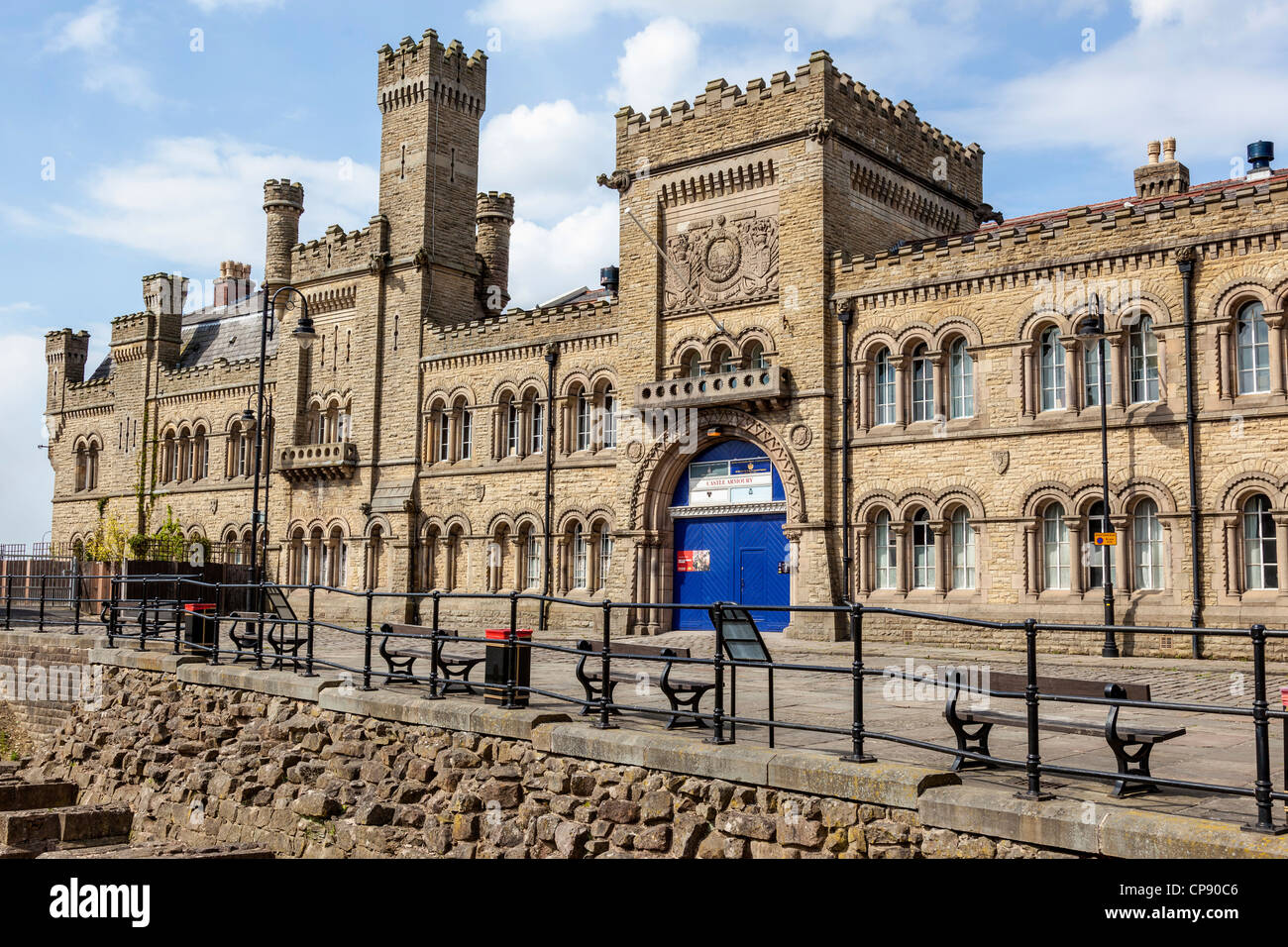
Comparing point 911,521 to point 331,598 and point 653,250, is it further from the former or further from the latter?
point 331,598

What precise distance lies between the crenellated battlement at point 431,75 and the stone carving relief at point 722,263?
37.3 feet

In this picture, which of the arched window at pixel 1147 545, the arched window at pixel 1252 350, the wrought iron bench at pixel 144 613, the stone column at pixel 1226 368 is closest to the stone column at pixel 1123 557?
the arched window at pixel 1147 545

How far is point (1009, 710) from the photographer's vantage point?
11297 millimetres

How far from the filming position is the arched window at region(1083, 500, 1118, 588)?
21.5m

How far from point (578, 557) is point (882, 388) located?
938cm

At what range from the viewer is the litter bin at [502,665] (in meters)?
11.3

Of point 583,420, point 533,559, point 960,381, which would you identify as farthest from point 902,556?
point 533,559

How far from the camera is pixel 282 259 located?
40.2 m

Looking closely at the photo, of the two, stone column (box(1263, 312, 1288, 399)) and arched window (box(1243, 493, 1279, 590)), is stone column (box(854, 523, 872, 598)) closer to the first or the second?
arched window (box(1243, 493, 1279, 590))

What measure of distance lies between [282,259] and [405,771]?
31.9 metres

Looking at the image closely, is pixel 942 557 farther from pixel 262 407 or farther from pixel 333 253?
pixel 333 253

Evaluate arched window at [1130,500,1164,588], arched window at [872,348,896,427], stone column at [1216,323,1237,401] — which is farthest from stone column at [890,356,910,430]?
stone column at [1216,323,1237,401]

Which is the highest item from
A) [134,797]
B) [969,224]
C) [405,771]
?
[969,224]
